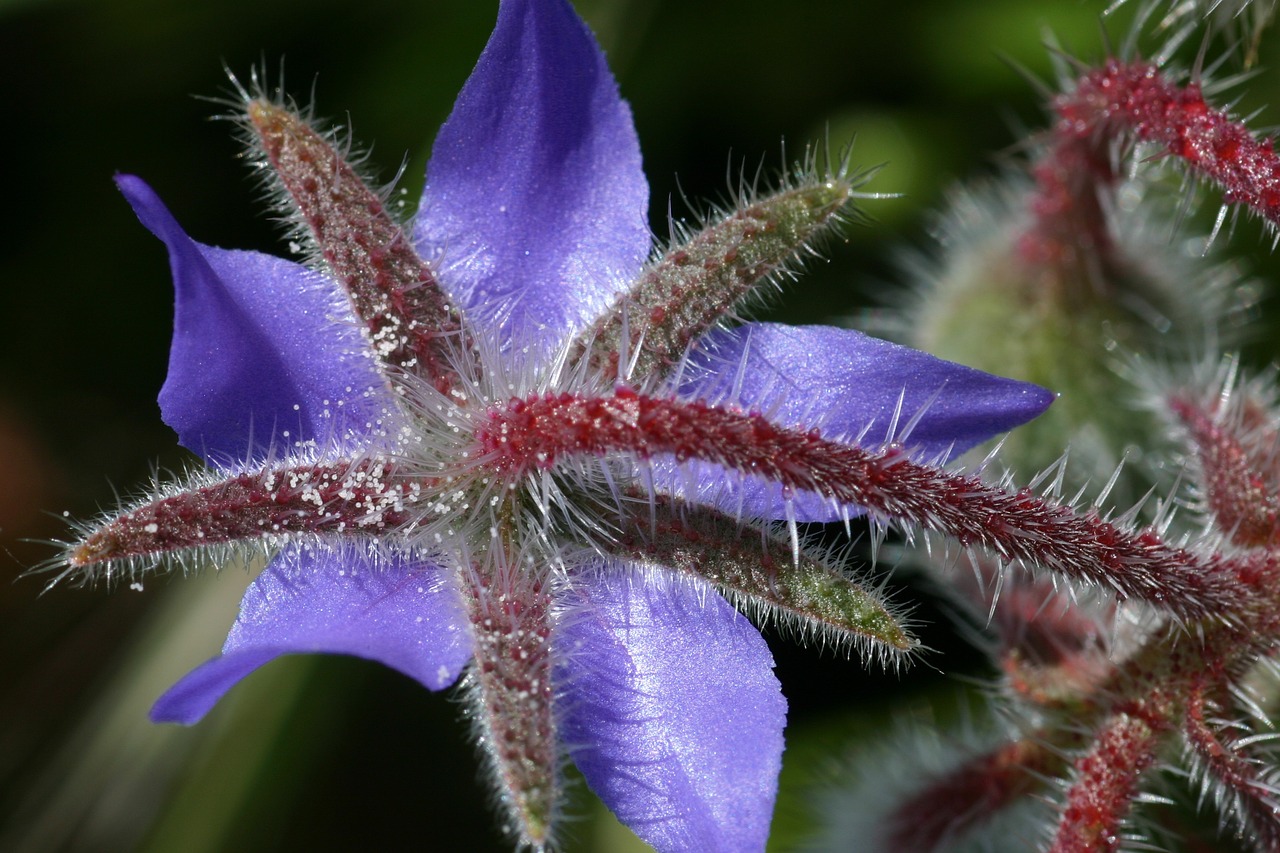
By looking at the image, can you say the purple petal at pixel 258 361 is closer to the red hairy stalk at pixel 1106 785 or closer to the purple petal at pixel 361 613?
the purple petal at pixel 361 613

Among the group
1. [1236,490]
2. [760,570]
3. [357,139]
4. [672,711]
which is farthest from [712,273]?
[357,139]

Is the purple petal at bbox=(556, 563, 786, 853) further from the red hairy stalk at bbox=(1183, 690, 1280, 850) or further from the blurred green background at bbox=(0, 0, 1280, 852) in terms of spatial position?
the blurred green background at bbox=(0, 0, 1280, 852)

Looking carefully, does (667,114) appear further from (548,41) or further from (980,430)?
(980,430)

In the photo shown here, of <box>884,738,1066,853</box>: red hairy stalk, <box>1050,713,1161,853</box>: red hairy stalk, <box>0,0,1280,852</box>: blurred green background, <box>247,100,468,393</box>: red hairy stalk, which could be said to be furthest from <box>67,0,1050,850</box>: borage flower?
<box>0,0,1280,852</box>: blurred green background

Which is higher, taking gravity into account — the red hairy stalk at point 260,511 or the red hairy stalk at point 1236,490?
the red hairy stalk at point 1236,490

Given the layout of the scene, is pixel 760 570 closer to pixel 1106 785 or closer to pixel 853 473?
pixel 853 473

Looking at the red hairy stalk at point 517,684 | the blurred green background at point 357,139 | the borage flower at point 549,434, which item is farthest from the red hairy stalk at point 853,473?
the blurred green background at point 357,139

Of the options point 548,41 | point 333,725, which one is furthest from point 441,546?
point 333,725
